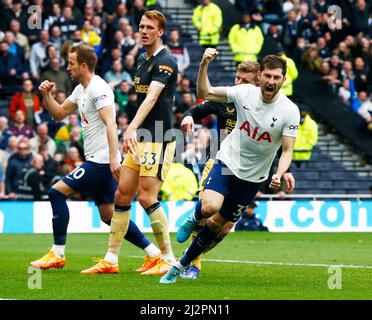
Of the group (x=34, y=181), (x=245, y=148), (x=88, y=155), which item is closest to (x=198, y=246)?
(x=245, y=148)

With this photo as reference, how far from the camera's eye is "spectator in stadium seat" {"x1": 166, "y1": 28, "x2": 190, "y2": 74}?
27.0 m

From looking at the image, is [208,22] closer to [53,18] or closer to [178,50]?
[178,50]

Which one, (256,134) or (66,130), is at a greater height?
(256,134)

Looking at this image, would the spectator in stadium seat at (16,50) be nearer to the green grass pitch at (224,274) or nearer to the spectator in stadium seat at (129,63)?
the spectator in stadium seat at (129,63)

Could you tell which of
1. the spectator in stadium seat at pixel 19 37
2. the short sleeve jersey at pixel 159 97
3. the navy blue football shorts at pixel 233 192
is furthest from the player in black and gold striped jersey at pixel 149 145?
the spectator in stadium seat at pixel 19 37

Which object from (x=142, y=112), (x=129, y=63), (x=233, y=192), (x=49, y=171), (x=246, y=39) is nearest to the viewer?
(x=233, y=192)

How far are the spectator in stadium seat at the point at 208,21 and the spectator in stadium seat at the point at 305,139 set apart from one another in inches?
114

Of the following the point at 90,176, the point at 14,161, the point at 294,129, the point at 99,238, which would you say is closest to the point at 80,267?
the point at 90,176

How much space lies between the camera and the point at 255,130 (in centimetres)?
1253

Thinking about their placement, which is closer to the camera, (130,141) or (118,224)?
(130,141)

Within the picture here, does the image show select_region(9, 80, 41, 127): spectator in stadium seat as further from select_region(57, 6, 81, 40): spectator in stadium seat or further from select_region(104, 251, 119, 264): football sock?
→ select_region(104, 251, 119, 264): football sock

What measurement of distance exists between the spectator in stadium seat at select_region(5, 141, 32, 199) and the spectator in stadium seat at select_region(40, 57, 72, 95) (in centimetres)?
200

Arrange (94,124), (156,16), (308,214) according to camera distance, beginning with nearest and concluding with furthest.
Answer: (156,16) < (94,124) < (308,214)

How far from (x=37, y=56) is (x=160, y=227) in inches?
527
